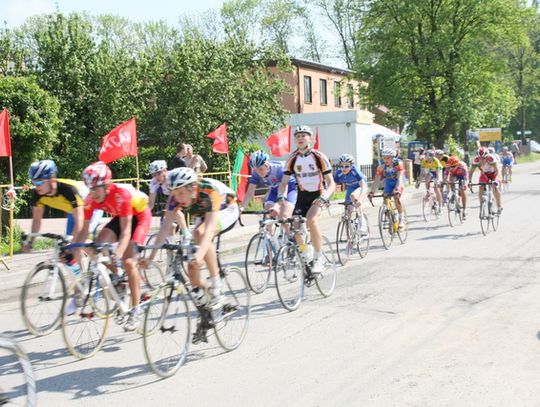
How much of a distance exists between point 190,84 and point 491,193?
16.5 meters

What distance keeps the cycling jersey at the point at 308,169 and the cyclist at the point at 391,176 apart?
395 cm

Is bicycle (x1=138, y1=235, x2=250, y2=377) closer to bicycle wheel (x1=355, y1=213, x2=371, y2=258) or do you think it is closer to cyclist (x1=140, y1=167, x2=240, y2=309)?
cyclist (x1=140, y1=167, x2=240, y2=309)

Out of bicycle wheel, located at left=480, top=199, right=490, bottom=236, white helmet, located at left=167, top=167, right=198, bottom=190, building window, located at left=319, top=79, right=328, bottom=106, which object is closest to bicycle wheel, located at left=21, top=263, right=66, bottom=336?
white helmet, located at left=167, top=167, right=198, bottom=190

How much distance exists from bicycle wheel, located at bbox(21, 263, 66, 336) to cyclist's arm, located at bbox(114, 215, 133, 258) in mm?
676

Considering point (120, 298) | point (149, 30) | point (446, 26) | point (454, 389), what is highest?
point (149, 30)

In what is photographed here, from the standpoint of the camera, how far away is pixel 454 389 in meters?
5.15

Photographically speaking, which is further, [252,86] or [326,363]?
[252,86]

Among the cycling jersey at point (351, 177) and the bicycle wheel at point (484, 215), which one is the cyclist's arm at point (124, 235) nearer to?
the cycling jersey at point (351, 177)

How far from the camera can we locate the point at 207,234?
241 inches

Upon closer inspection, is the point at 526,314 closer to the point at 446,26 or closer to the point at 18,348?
the point at 18,348

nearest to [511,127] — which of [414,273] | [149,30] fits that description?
[149,30]

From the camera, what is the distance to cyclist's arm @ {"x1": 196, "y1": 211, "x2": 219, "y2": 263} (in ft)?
19.4

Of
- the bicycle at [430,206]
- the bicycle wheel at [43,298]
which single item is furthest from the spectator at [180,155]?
the bicycle wheel at [43,298]

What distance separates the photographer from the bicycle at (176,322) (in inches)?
219
